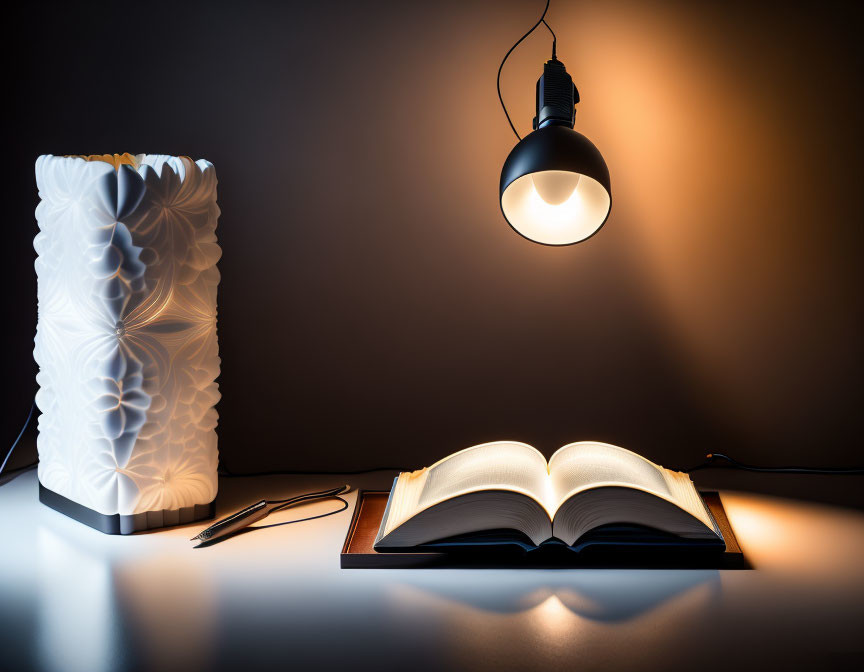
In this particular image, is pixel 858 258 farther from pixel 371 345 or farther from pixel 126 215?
pixel 126 215

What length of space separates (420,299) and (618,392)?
1.27ft

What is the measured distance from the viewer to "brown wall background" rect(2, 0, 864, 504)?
4.13ft

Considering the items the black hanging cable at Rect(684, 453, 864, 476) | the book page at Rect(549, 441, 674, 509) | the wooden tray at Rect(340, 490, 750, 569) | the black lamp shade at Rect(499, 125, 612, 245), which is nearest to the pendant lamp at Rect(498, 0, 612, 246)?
the black lamp shade at Rect(499, 125, 612, 245)

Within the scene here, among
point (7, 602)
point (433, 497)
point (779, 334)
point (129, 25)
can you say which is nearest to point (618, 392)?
point (779, 334)

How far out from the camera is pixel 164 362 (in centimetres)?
96

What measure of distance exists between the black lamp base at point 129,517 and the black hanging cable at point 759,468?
0.80 meters

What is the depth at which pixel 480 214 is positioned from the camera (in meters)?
1.29

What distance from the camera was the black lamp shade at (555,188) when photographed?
889 mm

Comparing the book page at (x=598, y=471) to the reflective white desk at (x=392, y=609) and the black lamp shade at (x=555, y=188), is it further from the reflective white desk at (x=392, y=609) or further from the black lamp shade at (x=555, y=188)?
the black lamp shade at (x=555, y=188)

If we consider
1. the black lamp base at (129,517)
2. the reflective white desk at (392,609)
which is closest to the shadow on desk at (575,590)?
the reflective white desk at (392,609)

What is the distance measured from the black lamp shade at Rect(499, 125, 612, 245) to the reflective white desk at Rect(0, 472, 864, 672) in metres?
0.44

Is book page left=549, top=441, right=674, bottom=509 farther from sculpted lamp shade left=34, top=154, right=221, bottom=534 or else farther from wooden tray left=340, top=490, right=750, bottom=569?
sculpted lamp shade left=34, top=154, right=221, bottom=534

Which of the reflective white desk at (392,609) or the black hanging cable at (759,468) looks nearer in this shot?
the reflective white desk at (392,609)

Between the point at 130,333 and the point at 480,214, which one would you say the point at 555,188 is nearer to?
the point at 480,214
